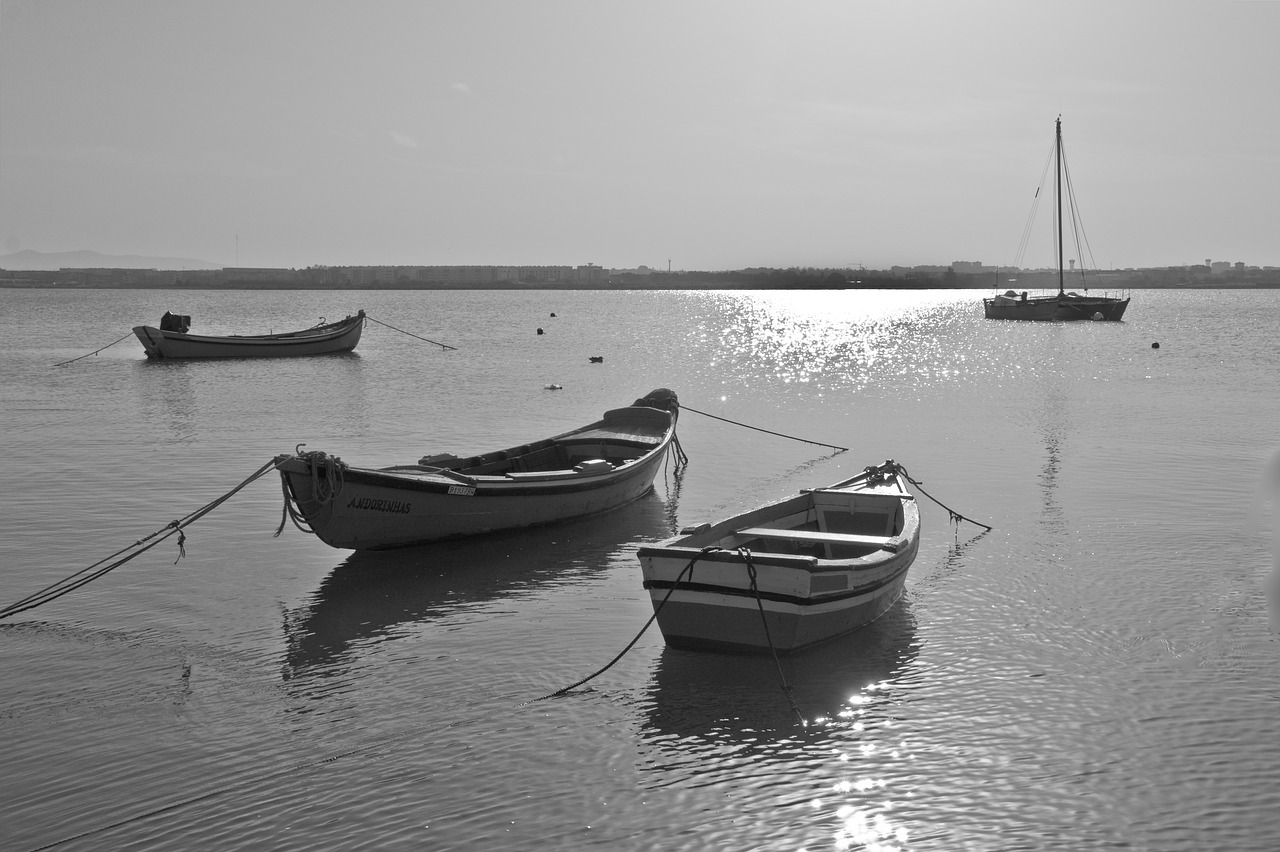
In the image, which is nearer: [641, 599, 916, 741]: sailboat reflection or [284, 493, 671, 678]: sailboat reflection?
[641, 599, 916, 741]: sailboat reflection

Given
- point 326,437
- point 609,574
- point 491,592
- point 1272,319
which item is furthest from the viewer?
point 1272,319

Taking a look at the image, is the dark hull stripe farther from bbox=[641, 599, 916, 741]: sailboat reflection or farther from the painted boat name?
the painted boat name

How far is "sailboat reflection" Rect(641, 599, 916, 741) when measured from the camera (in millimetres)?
9617

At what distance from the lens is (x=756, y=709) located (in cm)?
1005

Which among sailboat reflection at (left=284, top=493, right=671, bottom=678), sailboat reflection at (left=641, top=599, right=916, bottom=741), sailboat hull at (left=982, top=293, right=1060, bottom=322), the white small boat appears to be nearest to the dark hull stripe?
the white small boat

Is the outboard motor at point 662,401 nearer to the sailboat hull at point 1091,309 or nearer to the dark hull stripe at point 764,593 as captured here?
the dark hull stripe at point 764,593

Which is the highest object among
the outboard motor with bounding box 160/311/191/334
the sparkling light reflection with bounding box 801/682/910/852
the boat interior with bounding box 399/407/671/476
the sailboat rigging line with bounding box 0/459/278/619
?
the outboard motor with bounding box 160/311/191/334

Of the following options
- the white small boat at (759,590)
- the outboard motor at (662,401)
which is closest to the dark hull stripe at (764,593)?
the white small boat at (759,590)

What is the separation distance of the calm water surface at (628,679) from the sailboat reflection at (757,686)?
41 millimetres

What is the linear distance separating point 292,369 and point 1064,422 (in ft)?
112

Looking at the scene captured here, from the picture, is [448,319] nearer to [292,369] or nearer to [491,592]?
[292,369]

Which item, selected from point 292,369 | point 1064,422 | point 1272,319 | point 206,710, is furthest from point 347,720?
point 1272,319

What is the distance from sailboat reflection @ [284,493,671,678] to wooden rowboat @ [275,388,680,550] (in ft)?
0.82

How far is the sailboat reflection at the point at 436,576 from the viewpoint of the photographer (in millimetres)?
12414
